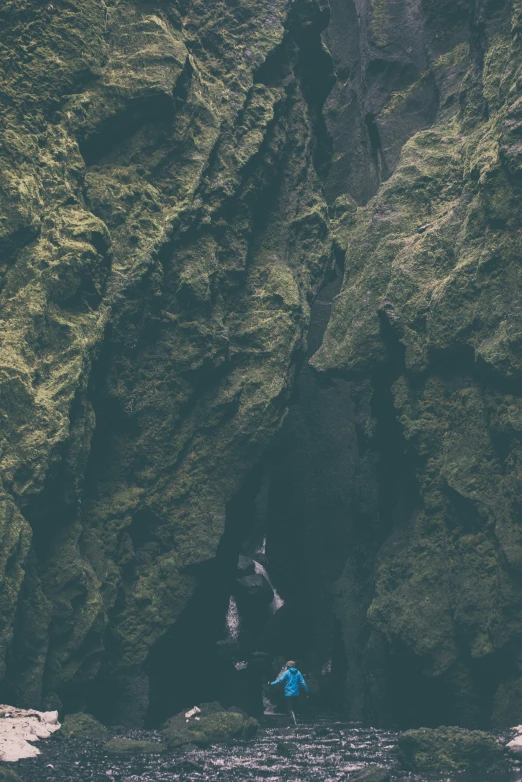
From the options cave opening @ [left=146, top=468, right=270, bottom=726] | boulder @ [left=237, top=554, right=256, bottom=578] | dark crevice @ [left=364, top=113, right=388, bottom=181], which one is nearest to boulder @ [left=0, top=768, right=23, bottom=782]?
cave opening @ [left=146, top=468, right=270, bottom=726]

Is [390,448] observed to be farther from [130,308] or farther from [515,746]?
[515,746]

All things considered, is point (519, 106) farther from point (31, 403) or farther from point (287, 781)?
point (287, 781)

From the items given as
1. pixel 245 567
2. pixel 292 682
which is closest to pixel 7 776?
pixel 292 682

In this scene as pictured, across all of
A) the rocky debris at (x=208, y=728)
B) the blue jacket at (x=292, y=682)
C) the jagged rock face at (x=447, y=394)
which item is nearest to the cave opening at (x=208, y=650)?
the rocky debris at (x=208, y=728)

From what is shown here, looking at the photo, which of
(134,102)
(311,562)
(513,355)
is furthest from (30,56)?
(311,562)

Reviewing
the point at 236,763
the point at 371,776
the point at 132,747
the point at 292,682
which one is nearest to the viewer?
the point at 371,776

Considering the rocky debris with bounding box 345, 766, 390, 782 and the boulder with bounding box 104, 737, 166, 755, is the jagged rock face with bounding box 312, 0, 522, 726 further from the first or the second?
the boulder with bounding box 104, 737, 166, 755
